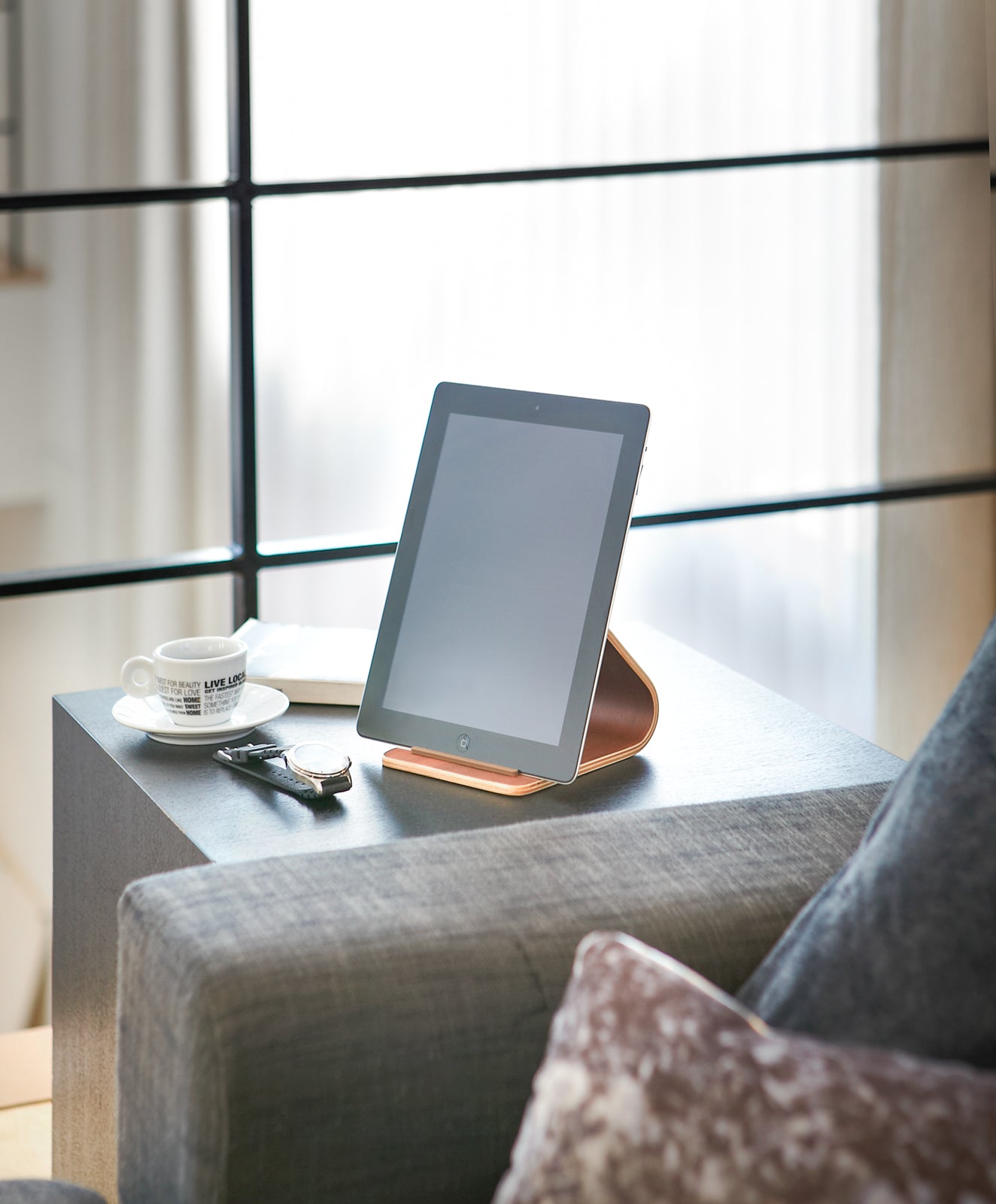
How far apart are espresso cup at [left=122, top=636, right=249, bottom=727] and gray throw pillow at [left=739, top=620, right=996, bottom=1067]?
0.54 meters

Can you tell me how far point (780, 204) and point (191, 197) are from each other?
0.90 m

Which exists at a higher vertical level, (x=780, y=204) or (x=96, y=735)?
(x=780, y=204)

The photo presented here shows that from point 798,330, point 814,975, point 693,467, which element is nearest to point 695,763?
point 814,975

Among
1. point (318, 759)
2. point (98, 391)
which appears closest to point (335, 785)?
point (318, 759)

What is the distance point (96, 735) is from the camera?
49.8 inches

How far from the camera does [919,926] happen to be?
76 cm

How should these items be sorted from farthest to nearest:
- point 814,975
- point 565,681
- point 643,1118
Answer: point 565,681 → point 814,975 → point 643,1118

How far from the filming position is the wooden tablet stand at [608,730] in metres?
1.17

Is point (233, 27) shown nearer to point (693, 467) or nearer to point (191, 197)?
point (191, 197)

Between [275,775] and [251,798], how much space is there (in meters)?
0.03

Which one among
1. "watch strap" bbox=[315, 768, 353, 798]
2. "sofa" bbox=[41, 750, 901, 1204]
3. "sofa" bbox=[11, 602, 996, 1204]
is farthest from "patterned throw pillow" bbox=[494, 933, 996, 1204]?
"watch strap" bbox=[315, 768, 353, 798]

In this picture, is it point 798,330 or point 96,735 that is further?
point 798,330

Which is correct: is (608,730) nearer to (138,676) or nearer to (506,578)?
(506,578)

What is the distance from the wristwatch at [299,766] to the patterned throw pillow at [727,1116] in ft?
1.52
